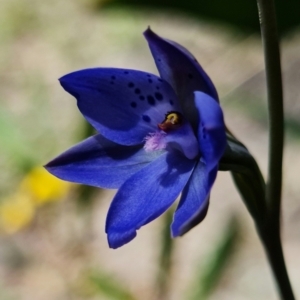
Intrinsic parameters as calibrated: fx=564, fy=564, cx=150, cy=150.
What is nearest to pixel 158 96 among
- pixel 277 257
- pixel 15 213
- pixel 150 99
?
pixel 150 99

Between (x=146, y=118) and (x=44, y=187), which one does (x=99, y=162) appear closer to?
(x=146, y=118)

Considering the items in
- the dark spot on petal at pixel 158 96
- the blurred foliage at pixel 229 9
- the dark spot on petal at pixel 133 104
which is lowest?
the dark spot on petal at pixel 133 104

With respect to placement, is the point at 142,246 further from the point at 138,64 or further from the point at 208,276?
the point at 138,64

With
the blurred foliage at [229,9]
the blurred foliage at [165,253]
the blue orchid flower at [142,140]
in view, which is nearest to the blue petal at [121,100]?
the blue orchid flower at [142,140]

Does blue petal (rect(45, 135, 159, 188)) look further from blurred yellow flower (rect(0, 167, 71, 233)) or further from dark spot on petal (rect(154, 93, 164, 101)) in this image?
blurred yellow flower (rect(0, 167, 71, 233))

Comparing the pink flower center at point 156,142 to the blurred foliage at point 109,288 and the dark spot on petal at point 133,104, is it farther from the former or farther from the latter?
the blurred foliage at point 109,288

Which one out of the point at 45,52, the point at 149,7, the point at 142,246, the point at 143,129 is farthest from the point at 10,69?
the point at 143,129
